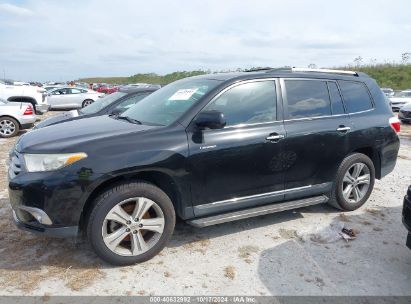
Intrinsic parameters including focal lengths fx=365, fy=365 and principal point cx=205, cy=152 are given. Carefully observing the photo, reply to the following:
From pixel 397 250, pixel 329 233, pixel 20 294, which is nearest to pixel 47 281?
pixel 20 294

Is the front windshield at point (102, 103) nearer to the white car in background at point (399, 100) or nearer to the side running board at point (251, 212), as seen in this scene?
the side running board at point (251, 212)

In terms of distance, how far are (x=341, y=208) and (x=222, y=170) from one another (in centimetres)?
198

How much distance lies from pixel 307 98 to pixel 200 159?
164cm

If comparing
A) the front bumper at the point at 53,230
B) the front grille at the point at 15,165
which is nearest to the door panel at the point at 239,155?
the front bumper at the point at 53,230

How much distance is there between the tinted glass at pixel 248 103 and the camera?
3.73 m

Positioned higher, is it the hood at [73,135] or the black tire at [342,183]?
the hood at [73,135]

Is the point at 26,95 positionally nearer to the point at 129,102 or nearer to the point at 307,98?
the point at 129,102

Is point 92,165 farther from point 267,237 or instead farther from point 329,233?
point 329,233

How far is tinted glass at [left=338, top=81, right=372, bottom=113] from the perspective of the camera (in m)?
4.59

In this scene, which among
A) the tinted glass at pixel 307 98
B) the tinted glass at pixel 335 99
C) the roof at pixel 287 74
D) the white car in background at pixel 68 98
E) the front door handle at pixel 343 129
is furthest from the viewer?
the white car in background at pixel 68 98

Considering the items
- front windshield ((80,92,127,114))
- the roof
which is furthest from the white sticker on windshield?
front windshield ((80,92,127,114))

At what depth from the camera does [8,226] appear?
4.11 m

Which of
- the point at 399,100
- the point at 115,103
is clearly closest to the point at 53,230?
the point at 115,103

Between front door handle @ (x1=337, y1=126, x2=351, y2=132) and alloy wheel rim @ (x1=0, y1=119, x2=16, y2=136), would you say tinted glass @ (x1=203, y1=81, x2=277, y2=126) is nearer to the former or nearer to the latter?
front door handle @ (x1=337, y1=126, x2=351, y2=132)
